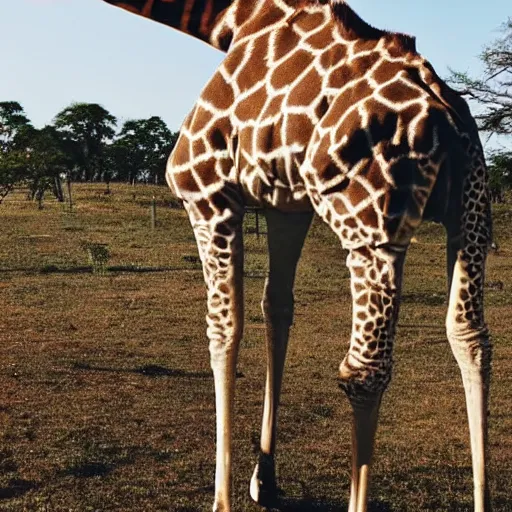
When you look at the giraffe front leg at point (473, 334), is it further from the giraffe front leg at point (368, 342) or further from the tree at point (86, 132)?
the tree at point (86, 132)

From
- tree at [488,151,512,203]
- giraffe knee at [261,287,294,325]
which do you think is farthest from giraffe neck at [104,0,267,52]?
tree at [488,151,512,203]

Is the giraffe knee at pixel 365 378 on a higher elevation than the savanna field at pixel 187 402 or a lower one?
higher

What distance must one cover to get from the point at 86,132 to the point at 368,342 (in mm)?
57032

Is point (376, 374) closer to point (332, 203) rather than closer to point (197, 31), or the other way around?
point (332, 203)

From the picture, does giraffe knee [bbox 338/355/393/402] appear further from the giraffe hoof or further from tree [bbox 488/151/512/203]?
tree [bbox 488/151/512/203]

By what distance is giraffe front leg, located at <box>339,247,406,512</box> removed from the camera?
3.73m

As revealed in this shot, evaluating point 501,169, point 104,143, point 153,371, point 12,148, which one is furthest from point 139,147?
point 153,371

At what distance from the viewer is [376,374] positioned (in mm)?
3758

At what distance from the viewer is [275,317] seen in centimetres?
526

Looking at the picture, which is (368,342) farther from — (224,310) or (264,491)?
(264,491)

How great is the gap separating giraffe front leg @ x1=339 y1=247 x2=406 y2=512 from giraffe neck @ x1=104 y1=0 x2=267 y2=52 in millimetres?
1616

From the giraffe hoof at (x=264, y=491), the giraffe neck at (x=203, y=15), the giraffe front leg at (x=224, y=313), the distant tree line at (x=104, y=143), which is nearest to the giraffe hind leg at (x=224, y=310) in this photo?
the giraffe front leg at (x=224, y=313)

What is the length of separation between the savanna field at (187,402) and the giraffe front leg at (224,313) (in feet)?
2.47

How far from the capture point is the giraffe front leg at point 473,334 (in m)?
3.96
